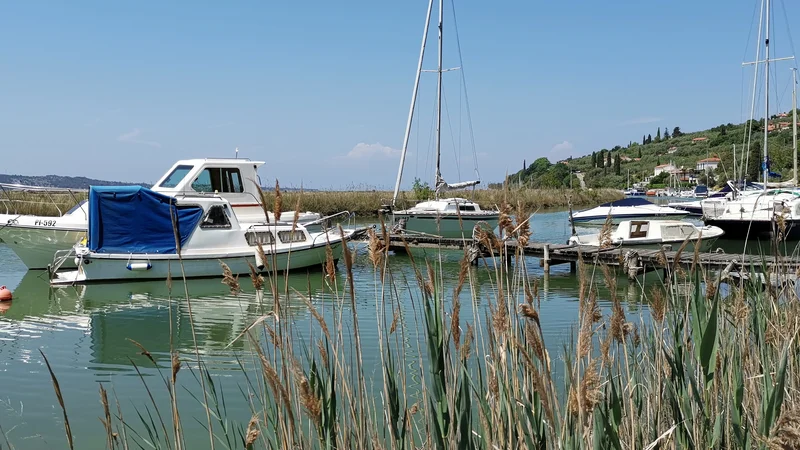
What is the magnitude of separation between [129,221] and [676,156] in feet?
313

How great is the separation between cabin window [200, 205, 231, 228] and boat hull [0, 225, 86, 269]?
2605 mm

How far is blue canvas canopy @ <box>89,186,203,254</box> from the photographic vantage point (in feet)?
46.1

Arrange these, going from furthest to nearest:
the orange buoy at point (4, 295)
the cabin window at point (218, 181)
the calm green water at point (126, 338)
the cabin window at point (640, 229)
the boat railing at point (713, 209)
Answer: the boat railing at point (713, 209), the cabin window at point (640, 229), the cabin window at point (218, 181), the orange buoy at point (4, 295), the calm green water at point (126, 338)

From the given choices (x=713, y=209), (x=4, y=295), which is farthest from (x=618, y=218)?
(x=4, y=295)

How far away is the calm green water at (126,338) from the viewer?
602 centimetres

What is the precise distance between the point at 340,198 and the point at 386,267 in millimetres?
32094

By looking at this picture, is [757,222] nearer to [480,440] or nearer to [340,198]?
[340,198]

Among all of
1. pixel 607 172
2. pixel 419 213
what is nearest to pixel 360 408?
pixel 419 213

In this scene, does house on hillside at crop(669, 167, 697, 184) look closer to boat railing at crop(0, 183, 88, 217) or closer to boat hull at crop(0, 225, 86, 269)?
boat railing at crop(0, 183, 88, 217)

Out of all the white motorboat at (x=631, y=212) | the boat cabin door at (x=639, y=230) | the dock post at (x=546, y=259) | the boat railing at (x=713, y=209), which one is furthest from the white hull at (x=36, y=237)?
the boat railing at (x=713, y=209)

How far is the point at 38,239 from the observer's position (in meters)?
15.0

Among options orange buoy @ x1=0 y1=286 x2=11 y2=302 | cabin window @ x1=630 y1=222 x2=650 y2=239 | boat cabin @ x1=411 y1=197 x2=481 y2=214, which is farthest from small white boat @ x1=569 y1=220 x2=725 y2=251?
orange buoy @ x1=0 y1=286 x2=11 y2=302

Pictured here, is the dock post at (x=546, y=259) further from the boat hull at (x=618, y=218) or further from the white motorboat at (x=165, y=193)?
the boat hull at (x=618, y=218)

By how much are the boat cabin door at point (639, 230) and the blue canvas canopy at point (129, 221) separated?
1038 cm
